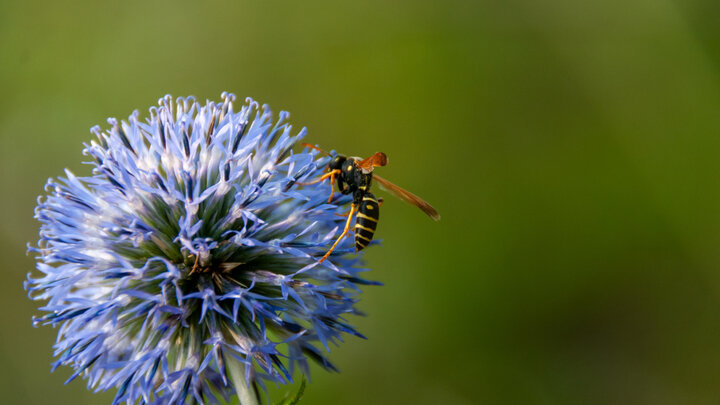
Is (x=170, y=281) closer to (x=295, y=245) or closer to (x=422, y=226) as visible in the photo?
(x=295, y=245)

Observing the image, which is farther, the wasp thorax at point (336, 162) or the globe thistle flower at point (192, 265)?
the wasp thorax at point (336, 162)

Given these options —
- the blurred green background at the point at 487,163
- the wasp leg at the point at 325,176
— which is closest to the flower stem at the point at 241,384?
the wasp leg at the point at 325,176

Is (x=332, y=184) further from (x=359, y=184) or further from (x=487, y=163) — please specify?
(x=487, y=163)

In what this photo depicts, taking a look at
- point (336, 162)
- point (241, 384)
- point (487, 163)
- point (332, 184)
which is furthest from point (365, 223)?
point (487, 163)

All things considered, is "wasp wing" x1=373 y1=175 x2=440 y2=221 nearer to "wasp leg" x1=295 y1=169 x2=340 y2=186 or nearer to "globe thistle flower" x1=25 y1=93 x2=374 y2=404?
"wasp leg" x1=295 y1=169 x2=340 y2=186

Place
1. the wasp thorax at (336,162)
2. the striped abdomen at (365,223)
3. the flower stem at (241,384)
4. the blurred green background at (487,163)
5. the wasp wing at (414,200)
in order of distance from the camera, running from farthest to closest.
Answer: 1. the blurred green background at (487,163)
2. the wasp wing at (414,200)
3. the wasp thorax at (336,162)
4. the striped abdomen at (365,223)
5. the flower stem at (241,384)

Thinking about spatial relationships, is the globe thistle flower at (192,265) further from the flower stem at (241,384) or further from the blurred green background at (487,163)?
the blurred green background at (487,163)

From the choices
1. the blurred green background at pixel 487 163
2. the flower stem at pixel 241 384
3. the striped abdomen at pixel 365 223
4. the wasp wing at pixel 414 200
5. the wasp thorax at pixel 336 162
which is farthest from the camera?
the blurred green background at pixel 487 163
